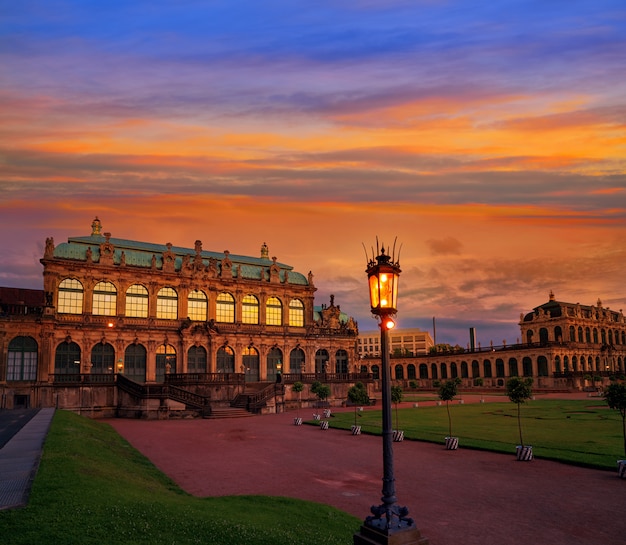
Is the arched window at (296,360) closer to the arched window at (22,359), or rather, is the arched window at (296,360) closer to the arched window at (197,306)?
the arched window at (197,306)

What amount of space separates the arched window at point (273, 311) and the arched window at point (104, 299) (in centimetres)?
2349

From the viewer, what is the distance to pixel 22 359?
6425 centimetres

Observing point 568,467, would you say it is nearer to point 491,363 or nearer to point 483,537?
point 483,537

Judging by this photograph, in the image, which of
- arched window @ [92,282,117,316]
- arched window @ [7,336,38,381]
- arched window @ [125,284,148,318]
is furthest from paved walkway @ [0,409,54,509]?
arched window @ [125,284,148,318]

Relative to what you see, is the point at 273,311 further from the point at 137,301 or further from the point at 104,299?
the point at 104,299

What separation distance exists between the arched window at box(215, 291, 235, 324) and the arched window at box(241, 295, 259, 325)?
1764 millimetres

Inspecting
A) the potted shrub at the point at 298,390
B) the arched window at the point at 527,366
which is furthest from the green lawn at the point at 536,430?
the arched window at the point at 527,366

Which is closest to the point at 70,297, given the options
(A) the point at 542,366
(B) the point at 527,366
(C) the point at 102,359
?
(C) the point at 102,359

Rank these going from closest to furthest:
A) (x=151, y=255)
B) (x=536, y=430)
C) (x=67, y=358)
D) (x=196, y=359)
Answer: (x=536, y=430), (x=67, y=358), (x=196, y=359), (x=151, y=255)

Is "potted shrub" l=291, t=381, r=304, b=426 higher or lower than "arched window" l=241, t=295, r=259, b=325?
lower

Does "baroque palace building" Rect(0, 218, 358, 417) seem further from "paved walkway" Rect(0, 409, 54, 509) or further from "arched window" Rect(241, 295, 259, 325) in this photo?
"paved walkway" Rect(0, 409, 54, 509)

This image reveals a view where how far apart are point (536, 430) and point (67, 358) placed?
2158 inches

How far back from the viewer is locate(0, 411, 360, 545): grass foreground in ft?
41.8

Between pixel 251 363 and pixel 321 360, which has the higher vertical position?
pixel 321 360
